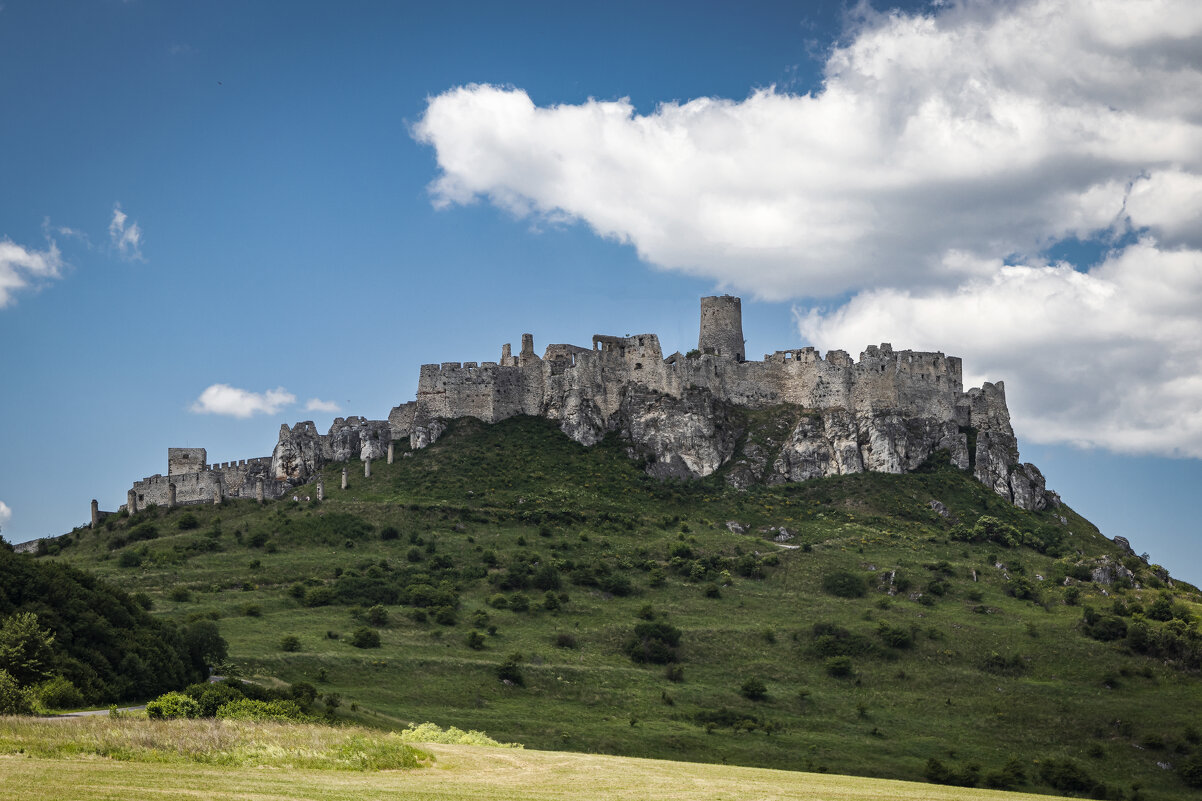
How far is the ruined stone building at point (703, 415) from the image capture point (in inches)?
4508

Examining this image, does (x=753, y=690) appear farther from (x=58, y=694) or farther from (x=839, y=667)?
(x=58, y=694)

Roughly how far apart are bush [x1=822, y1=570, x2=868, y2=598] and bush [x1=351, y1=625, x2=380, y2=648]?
123 feet

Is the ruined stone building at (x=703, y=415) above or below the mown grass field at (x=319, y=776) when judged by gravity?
above

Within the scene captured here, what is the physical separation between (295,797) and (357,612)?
5507 cm

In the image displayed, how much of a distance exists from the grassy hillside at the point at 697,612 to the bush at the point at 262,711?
865cm

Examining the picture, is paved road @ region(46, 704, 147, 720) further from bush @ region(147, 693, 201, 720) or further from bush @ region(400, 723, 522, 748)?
bush @ region(400, 723, 522, 748)

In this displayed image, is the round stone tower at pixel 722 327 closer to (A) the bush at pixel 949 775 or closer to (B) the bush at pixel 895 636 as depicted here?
(B) the bush at pixel 895 636

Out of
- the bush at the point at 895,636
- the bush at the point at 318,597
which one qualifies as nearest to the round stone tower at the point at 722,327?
the bush at the point at 895,636

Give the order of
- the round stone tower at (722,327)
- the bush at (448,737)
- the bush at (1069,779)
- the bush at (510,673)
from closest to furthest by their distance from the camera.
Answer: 1. the bush at (448,737)
2. the bush at (1069,779)
3. the bush at (510,673)
4. the round stone tower at (722,327)

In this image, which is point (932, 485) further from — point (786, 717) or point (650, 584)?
point (786, 717)

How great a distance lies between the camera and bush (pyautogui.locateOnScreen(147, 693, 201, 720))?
41.3m

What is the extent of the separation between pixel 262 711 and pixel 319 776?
13.3 m

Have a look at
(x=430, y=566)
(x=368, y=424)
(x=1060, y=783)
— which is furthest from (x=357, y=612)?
(x=1060, y=783)

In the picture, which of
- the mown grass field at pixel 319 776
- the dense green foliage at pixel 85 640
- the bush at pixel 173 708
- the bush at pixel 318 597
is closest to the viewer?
the mown grass field at pixel 319 776
